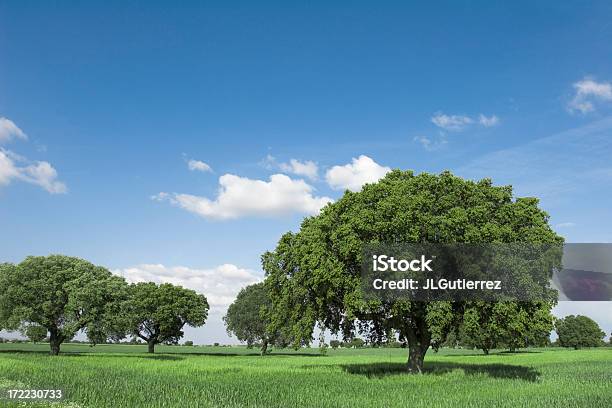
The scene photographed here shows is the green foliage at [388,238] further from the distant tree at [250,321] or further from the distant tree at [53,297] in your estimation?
the distant tree at [250,321]

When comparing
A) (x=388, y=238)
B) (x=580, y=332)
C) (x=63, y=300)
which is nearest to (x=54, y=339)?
(x=63, y=300)

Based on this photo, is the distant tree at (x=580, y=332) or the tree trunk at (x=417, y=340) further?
the distant tree at (x=580, y=332)

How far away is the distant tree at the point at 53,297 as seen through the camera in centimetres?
6028

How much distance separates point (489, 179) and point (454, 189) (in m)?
3.95

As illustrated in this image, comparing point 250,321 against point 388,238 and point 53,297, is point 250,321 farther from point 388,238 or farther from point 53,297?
point 388,238

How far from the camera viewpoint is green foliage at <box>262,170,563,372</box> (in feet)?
121

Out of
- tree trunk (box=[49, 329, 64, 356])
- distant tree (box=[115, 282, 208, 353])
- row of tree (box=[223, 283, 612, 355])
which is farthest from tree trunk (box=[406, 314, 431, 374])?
distant tree (box=[115, 282, 208, 353])

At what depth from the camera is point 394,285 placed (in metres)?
36.3

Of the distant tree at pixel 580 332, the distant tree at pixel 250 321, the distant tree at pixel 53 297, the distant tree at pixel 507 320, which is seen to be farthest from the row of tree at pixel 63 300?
the distant tree at pixel 580 332

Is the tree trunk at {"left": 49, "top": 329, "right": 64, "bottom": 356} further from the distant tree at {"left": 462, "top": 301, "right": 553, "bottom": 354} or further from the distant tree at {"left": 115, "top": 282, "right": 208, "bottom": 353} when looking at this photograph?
the distant tree at {"left": 462, "top": 301, "right": 553, "bottom": 354}

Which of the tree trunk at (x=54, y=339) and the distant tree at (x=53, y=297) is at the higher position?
the distant tree at (x=53, y=297)

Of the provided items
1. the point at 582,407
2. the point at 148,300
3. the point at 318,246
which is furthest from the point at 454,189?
the point at 148,300

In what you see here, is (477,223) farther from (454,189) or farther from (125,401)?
(125,401)

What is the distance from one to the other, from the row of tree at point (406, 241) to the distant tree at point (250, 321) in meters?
53.0
